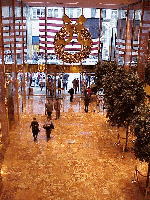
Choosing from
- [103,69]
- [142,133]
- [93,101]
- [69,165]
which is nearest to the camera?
[142,133]

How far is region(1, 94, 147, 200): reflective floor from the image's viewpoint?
823 cm

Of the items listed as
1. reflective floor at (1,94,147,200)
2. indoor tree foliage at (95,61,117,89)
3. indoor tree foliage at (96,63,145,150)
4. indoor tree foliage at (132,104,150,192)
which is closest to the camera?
indoor tree foliage at (132,104,150,192)

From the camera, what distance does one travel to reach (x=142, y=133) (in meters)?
7.39

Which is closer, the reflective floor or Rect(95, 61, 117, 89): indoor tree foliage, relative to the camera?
the reflective floor

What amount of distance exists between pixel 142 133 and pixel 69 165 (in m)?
3.50

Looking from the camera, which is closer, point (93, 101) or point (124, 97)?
point (124, 97)

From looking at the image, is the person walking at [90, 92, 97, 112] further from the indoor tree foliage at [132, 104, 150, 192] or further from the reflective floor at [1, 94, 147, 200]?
the indoor tree foliage at [132, 104, 150, 192]

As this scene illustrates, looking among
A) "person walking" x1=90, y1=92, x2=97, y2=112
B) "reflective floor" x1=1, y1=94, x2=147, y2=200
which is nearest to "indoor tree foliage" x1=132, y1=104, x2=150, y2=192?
"reflective floor" x1=1, y1=94, x2=147, y2=200

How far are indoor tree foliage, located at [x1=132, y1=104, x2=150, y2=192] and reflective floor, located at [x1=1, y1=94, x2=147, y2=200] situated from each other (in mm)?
1608

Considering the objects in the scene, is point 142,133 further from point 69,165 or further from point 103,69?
point 103,69

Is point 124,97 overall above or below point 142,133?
above

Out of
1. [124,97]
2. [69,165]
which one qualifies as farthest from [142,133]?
[69,165]

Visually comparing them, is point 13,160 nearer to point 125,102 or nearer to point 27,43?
point 125,102

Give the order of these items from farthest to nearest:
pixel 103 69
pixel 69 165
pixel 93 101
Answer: pixel 93 101
pixel 103 69
pixel 69 165
